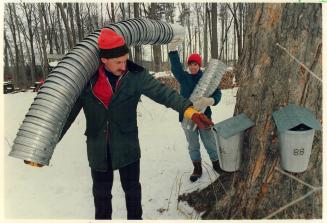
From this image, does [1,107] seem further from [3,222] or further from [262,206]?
[262,206]

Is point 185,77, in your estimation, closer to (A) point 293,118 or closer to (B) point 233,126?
(B) point 233,126

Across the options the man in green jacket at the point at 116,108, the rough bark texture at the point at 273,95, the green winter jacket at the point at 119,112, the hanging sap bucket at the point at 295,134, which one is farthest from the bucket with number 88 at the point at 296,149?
the green winter jacket at the point at 119,112

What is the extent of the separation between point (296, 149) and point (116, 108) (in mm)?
1184

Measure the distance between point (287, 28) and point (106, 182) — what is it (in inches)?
64.3

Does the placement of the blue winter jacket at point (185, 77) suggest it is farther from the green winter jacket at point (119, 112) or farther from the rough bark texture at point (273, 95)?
the green winter jacket at point (119, 112)

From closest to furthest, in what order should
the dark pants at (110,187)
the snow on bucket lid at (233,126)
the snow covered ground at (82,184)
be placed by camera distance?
the snow on bucket lid at (233,126) → the dark pants at (110,187) → the snow covered ground at (82,184)

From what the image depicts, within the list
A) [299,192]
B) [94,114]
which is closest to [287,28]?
[299,192]

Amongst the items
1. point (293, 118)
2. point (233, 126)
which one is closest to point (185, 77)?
point (233, 126)

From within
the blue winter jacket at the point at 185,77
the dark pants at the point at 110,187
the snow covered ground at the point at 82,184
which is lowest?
the snow covered ground at the point at 82,184

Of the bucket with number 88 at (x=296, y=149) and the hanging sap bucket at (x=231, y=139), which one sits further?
the hanging sap bucket at (x=231, y=139)

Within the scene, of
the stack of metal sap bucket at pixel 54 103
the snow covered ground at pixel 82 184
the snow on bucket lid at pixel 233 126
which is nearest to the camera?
the stack of metal sap bucket at pixel 54 103

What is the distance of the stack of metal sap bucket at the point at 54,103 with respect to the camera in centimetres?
203

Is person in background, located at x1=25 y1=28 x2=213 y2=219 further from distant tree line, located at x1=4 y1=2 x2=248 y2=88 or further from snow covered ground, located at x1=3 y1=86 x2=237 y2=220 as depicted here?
distant tree line, located at x1=4 y1=2 x2=248 y2=88

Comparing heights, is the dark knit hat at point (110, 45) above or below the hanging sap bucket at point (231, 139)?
above
